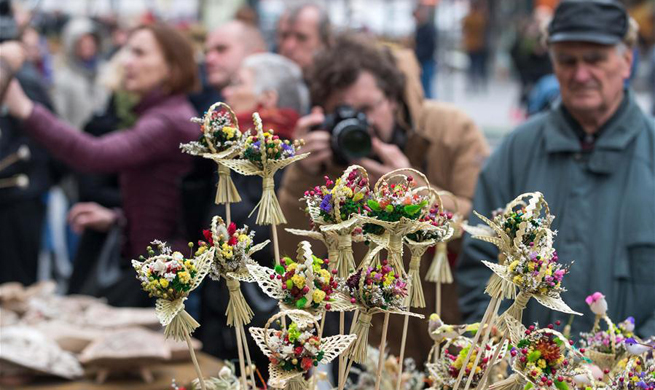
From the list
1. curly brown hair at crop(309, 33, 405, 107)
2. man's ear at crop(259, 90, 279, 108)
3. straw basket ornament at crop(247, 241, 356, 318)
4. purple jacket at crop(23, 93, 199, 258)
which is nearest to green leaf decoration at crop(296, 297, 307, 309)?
straw basket ornament at crop(247, 241, 356, 318)

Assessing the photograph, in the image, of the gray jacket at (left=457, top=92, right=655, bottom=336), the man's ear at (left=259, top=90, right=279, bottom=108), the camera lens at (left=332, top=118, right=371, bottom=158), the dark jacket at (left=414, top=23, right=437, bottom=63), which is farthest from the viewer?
the dark jacket at (left=414, top=23, right=437, bottom=63)

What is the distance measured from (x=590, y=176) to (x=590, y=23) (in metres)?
0.39

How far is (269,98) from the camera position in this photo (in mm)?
3430

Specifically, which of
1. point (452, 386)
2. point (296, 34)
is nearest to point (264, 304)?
point (452, 386)

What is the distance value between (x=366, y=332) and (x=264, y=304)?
1.39m

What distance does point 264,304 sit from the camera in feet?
9.20

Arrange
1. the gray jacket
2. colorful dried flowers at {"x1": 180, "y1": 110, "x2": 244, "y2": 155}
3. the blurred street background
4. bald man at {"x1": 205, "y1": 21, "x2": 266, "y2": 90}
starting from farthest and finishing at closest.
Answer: the blurred street background < bald man at {"x1": 205, "y1": 21, "x2": 266, "y2": 90} < the gray jacket < colorful dried flowers at {"x1": 180, "y1": 110, "x2": 244, "y2": 155}

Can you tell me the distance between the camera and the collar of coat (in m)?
2.49

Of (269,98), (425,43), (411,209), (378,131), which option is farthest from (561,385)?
(425,43)

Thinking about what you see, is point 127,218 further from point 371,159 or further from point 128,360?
point 371,159

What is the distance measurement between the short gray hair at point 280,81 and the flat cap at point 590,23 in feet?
3.95

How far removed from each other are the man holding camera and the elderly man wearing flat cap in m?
0.27

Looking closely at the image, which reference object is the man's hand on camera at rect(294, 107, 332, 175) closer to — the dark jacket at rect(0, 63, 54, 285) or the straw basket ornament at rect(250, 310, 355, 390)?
the straw basket ornament at rect(250, 310, 355, 390)

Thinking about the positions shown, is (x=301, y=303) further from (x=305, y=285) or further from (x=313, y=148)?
(x=313, y=148)
